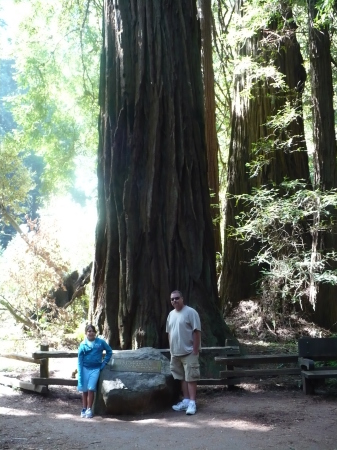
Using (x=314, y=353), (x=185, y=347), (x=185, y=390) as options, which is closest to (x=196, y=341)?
(x=185, y=347)

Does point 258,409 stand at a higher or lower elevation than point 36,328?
lower

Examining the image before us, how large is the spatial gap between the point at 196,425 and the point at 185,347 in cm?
105

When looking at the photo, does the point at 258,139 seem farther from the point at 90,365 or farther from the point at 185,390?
the point at 90,365

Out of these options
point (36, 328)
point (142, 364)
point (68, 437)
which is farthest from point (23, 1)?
point (68, 437)

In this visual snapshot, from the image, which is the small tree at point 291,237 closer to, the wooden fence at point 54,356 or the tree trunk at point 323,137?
the tree trunk at point 323,137

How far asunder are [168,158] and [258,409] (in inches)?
155

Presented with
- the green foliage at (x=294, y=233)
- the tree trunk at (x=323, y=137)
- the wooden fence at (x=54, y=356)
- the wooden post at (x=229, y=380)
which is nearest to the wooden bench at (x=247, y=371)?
the wooden post at (x=229, y=380)

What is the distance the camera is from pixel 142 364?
744cm

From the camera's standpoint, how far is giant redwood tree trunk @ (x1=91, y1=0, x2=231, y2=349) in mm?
8945

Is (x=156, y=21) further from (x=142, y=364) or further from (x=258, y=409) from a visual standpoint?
(x=258, y=409)

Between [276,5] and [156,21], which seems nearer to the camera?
[156,21]

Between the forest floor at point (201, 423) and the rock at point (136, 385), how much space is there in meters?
0.15

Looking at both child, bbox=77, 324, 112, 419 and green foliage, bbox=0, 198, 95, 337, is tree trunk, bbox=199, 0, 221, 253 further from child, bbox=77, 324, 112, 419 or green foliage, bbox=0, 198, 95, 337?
child, bbox=77, 324, 112, 419

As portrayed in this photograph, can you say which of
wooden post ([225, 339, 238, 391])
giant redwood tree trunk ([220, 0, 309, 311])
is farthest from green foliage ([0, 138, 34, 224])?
wooden post ([225, 339, 238, 391])
